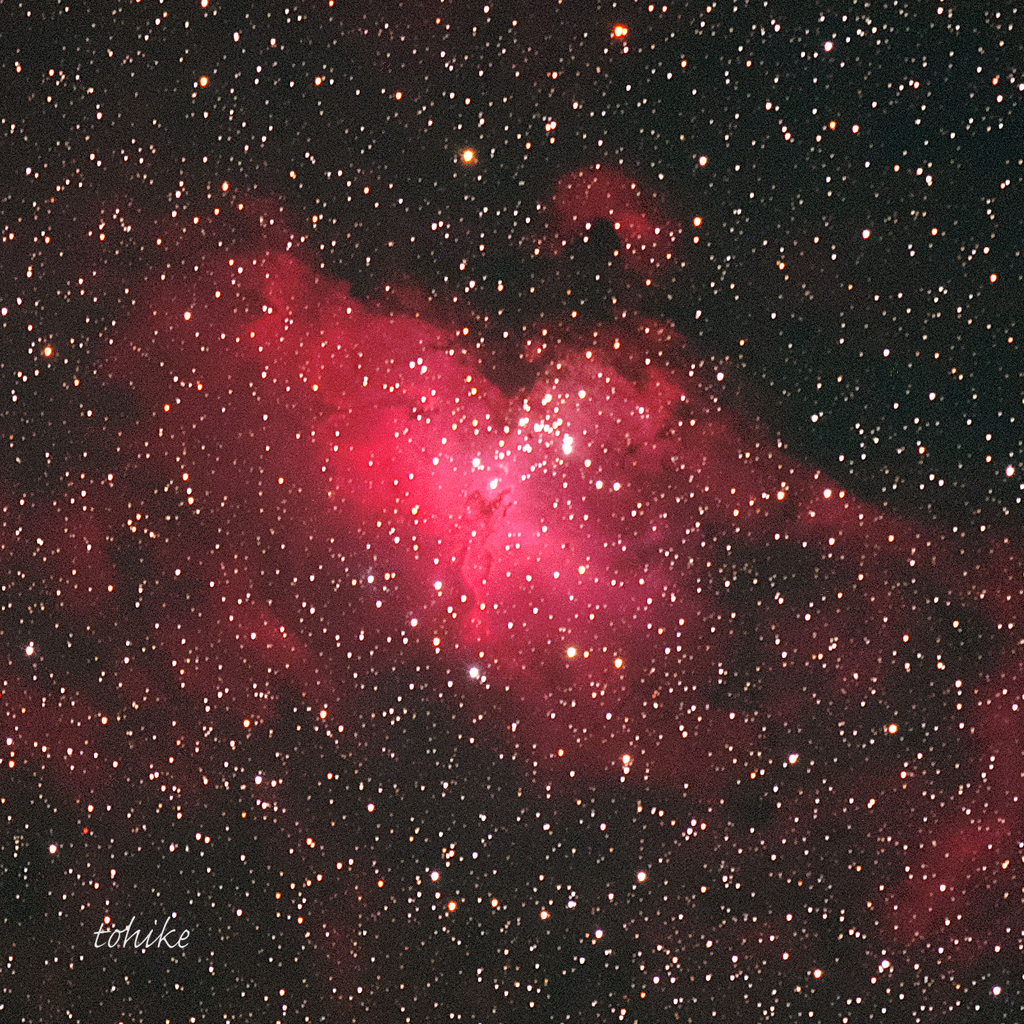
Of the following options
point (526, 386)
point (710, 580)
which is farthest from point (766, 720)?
point (526, 386)

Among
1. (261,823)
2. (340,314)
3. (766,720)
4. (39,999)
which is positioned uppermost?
(340,314)

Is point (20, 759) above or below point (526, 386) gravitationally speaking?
below

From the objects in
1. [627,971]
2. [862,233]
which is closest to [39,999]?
[627,971]

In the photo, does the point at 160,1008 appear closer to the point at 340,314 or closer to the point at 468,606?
the point at 468,606

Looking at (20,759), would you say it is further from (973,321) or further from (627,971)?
(973,321)

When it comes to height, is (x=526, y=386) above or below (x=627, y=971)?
above

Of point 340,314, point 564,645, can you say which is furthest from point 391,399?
point 564,645
